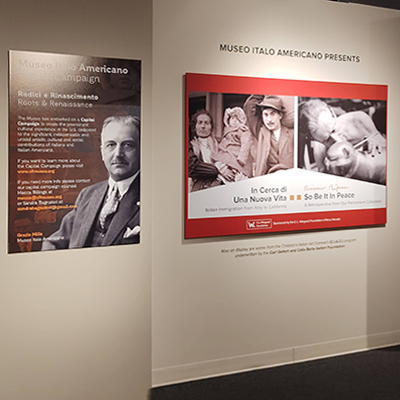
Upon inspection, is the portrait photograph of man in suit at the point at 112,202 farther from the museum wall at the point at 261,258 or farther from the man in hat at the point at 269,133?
the man in hat at the point at 269,133

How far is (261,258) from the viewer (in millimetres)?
3633

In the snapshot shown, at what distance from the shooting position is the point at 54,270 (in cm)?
286

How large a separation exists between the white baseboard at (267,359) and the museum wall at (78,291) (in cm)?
36

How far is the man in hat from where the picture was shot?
A: 3.52 meters

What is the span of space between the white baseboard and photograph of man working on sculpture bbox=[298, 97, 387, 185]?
1327 millimetres

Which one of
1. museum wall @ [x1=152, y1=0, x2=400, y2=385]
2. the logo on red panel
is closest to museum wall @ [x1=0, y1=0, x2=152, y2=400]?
museum wall @ [x1=152, y1=0, x2=400, y2=385]

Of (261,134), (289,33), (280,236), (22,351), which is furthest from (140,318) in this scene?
(289,33)

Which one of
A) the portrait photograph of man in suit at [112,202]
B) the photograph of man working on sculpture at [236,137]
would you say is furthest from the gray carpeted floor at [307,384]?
the photograph of man working on sculpture at [236,137]

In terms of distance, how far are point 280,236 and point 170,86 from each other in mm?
1374

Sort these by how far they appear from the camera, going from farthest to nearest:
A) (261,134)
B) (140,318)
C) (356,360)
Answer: (356,360) < (261,134) < (140,318)

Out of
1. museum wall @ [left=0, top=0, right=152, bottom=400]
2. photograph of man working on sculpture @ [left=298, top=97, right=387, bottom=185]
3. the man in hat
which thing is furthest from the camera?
photograph of man working on sculpture @ [left=298, top=97, right=387, bottom=185]

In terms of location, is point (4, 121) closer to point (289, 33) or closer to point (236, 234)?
point (236, 234)

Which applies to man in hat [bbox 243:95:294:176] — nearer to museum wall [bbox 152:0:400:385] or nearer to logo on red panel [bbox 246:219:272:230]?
museum wall [bbox 152:0:400:385]

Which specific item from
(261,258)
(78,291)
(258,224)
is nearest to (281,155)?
(258,224)
